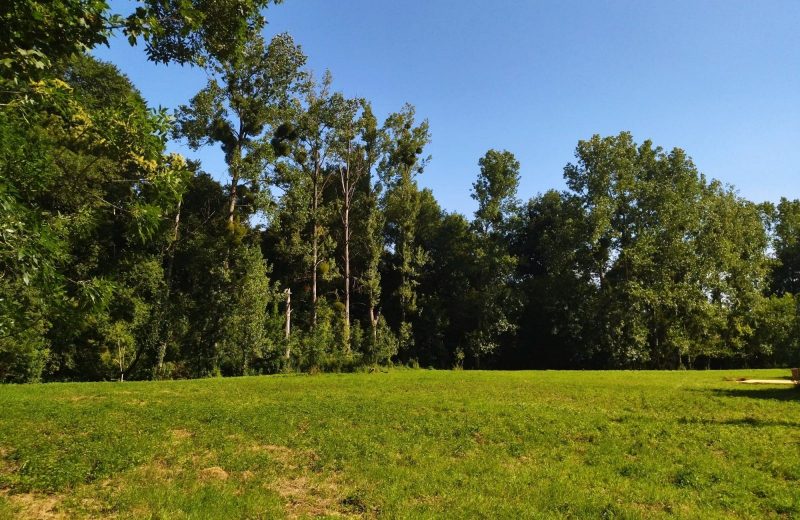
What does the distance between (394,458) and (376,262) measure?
35343 mm

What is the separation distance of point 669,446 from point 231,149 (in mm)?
35930

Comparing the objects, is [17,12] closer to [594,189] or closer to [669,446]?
[669,446]

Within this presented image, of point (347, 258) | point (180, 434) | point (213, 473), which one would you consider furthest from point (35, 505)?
point (347, 258)

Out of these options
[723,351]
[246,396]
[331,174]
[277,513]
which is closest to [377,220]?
[331,174]

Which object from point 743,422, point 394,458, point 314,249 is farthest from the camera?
point 314,249

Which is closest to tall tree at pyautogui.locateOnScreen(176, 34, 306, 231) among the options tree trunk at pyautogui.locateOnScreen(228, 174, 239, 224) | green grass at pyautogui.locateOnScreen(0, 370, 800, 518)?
tree trunk at pyautogui.locateOnScreen(228, 174, 239, 224)

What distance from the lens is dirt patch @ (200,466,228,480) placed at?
865cm

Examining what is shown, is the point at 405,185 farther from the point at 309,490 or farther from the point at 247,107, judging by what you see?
the point at 309,490

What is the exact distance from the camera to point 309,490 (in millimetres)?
8203

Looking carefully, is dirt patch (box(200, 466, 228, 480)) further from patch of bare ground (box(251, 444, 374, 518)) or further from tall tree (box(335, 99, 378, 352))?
tall tree (box(335, 99, 378, 352))

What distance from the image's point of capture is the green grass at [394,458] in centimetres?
748

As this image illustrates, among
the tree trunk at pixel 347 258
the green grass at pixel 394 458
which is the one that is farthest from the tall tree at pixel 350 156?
the green grass at pixel 394 458

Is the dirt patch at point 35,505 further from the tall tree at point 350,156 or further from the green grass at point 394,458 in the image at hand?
the tall tree at point 350,156

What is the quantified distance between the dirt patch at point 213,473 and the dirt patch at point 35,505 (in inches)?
85.2
